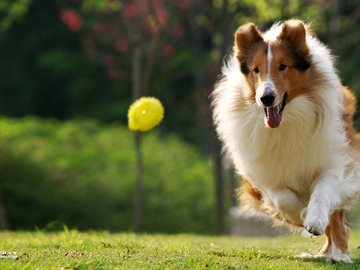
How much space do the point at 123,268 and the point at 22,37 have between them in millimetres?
26135

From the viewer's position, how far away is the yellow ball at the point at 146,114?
33.0 ft

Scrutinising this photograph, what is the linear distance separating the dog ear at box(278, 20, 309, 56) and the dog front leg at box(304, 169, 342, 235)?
1.08 meters

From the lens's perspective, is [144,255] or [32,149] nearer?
[144,255]

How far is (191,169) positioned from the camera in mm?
17969

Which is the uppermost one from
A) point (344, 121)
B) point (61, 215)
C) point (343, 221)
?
point (344, 121)

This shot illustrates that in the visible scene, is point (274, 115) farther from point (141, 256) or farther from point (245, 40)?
point (141, 256)

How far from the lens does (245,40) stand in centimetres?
790

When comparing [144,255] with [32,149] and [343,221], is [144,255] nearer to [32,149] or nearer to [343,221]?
[343,221]

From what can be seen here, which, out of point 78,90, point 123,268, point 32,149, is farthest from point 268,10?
point 78,90

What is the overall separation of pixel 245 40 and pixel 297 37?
1.59 ft

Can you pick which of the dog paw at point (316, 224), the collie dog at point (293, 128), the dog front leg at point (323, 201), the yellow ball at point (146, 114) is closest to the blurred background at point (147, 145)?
the yellow ball at point (146, 114)

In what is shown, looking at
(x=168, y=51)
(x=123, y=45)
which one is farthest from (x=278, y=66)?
(x=123, y=45)

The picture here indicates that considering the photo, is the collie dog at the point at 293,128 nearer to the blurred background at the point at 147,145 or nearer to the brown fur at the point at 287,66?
the brown fur at the point at 287,66

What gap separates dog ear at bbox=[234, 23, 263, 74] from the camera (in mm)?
7859
